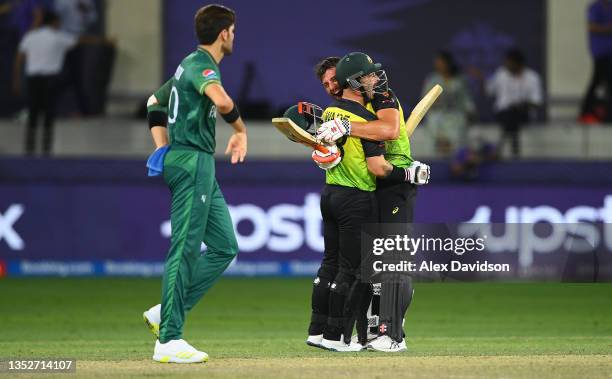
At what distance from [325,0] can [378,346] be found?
12.9 metres

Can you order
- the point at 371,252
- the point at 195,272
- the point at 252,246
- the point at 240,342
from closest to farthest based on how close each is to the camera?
the point at 195,272
the point at 371,252
the point at 240,342
the point at 252,246

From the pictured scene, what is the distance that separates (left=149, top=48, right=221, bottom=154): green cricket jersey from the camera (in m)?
9.11

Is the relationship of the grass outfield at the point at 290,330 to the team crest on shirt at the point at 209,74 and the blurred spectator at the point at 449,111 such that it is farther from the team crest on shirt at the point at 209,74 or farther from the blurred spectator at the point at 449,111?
the blurred spectator at the point at 449,111

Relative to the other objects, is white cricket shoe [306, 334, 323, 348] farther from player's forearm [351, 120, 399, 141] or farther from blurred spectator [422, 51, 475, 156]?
blurred spectator [422, 51, 475, 156]

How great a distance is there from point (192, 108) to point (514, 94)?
441 inches

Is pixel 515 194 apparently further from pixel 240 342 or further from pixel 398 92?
pixel 240 342

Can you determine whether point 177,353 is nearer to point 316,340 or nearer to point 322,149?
point 316,340

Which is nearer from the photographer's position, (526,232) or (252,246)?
(526,232)

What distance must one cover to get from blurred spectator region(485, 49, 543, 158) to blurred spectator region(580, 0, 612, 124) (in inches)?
39.1

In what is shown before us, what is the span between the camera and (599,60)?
800 inches

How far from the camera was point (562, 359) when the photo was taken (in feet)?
31.3

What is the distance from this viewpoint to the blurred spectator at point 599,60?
20.1 m

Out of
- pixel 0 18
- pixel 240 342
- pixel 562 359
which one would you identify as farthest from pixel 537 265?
pixel 0 18
